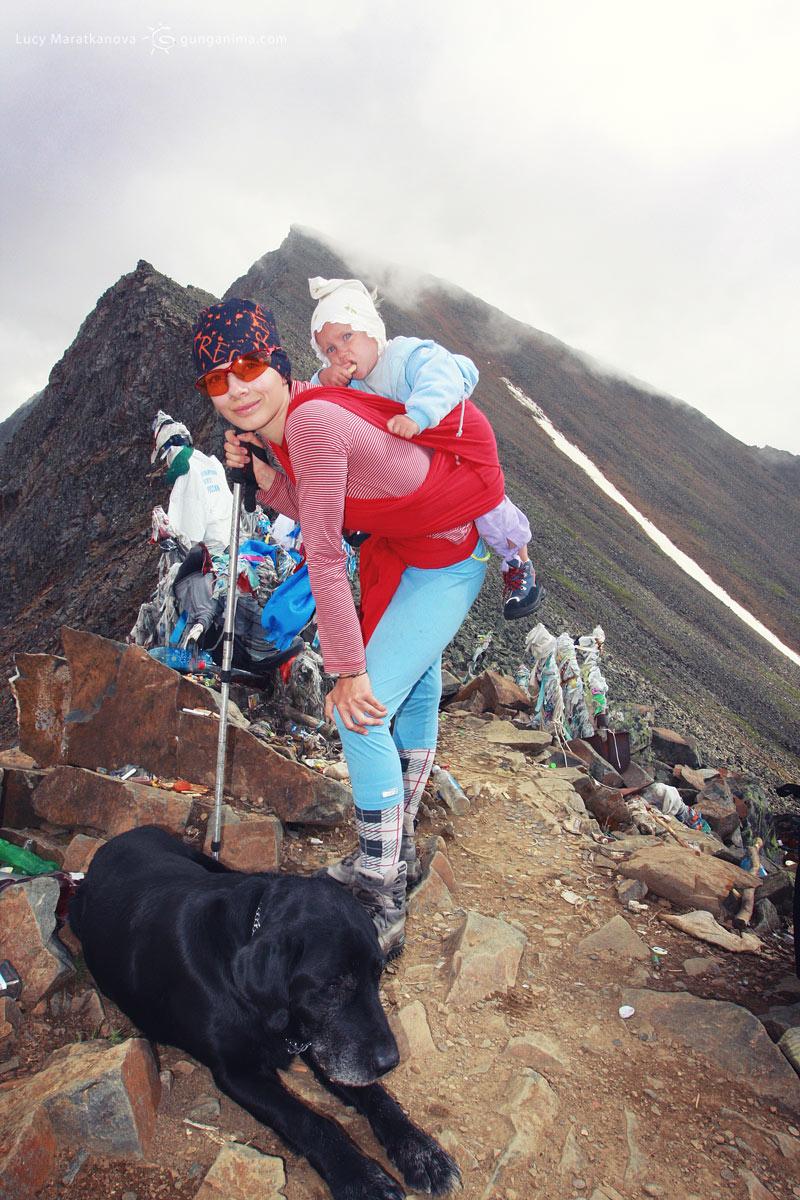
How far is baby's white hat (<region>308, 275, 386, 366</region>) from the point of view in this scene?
2439mm

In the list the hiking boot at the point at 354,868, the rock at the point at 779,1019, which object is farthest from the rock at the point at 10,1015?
the rock at the point at 779,1019

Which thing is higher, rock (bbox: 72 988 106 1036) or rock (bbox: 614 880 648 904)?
rock (bbox: 614 880 648 904)

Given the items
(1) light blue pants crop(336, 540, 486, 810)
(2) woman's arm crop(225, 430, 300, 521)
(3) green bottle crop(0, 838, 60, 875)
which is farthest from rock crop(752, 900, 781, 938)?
(3) green bottle crop(0, 838, 60, 875)

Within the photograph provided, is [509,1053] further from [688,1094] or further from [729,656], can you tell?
[729,656]

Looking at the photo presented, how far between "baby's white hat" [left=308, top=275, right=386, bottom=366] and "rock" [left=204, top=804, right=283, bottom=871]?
204 centimetres

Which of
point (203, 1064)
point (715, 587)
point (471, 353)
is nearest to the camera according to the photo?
point (203, 1064)

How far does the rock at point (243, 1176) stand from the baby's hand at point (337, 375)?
7.61 ft

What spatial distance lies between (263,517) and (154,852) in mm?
6512

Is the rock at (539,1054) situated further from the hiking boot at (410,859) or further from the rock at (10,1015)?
the rock at (10,1015)

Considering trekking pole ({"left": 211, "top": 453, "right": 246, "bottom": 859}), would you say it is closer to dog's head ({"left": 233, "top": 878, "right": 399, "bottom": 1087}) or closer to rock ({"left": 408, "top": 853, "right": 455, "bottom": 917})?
rock ({"left": 408, "top": 853, "right": 455, "bottom": 917})

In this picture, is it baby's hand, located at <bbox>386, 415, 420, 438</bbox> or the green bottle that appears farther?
the green bottle

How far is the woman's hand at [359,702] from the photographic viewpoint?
2.21 m

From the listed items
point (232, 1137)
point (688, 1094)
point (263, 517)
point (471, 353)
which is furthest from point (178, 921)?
point (471, 353)

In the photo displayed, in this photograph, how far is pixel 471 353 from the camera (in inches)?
1828
